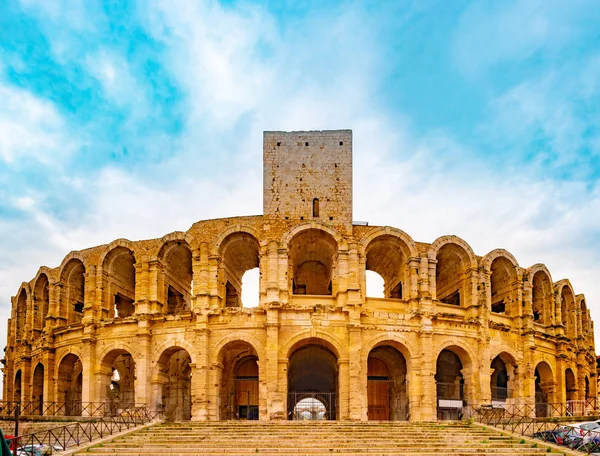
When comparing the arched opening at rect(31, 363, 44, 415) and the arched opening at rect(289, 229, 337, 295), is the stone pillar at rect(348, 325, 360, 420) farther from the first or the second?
the arched opening at rect(31, 363, 44, 415)

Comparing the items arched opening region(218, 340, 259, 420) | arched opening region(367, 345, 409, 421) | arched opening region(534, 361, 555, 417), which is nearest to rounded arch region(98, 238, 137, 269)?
arched opening region(218, 340, 259, 420)

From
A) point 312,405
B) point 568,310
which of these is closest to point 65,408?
point 312,405

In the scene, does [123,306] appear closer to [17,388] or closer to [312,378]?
[17,388]

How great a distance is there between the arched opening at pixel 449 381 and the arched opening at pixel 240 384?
29.5ft

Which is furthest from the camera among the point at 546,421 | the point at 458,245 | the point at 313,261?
the point at 313,261

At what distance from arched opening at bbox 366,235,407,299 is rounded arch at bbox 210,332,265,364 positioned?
22.8 feet

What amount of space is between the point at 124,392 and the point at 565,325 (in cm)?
2465

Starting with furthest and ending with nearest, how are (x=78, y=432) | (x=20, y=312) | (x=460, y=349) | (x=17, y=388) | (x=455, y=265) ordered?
(x=20, y=312), (x=17, y=388), (x=455, y=265), (x=460, y=349), (x=78, y=432)

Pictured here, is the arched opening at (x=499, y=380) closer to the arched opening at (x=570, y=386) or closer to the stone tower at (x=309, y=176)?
the arched opening at (x=570, y=386)

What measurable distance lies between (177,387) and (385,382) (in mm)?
10422

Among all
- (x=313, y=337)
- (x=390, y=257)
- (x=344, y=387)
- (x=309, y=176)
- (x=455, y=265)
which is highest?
(x=309, y=176)

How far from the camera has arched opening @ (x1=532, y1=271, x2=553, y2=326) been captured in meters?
33.9

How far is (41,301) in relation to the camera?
3525 cm

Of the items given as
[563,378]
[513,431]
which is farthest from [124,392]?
[563,378]
